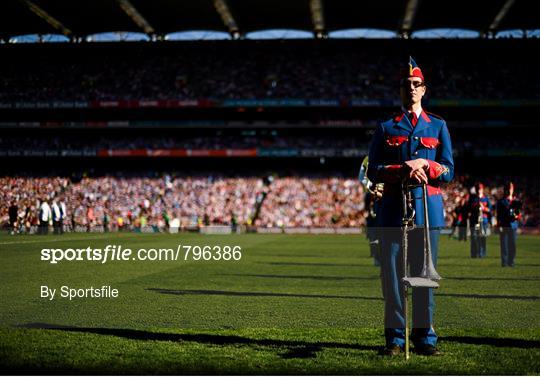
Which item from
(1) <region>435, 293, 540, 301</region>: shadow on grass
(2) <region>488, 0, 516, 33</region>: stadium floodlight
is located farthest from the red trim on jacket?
(2) <region>488, 0, 516, 33</region>: stadium floodlight

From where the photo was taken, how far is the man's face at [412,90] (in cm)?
534

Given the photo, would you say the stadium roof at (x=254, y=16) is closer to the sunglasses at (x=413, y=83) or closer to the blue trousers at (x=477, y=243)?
the blue trousers at (x=477, y=243)

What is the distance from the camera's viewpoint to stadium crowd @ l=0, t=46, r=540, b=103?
54.1 m

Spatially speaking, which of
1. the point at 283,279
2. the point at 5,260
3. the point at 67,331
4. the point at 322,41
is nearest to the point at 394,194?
the point at 67,331

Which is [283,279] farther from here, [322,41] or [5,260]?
[322,41]

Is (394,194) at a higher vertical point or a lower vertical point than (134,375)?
higher

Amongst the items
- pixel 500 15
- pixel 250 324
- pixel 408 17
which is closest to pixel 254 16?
Result: pixel 408 17

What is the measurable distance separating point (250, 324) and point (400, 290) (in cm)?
250

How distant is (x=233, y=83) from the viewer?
183 feet

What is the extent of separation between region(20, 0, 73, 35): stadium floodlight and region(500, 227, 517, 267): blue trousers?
45187 mm

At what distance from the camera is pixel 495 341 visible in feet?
20.4

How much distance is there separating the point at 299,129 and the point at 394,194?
164 feet

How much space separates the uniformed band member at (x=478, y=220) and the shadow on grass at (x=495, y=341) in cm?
1190

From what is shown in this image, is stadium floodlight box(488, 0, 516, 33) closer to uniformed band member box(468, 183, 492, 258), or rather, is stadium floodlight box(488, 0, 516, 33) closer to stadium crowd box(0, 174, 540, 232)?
stadium crowd box(0, 174, 540, 232)
